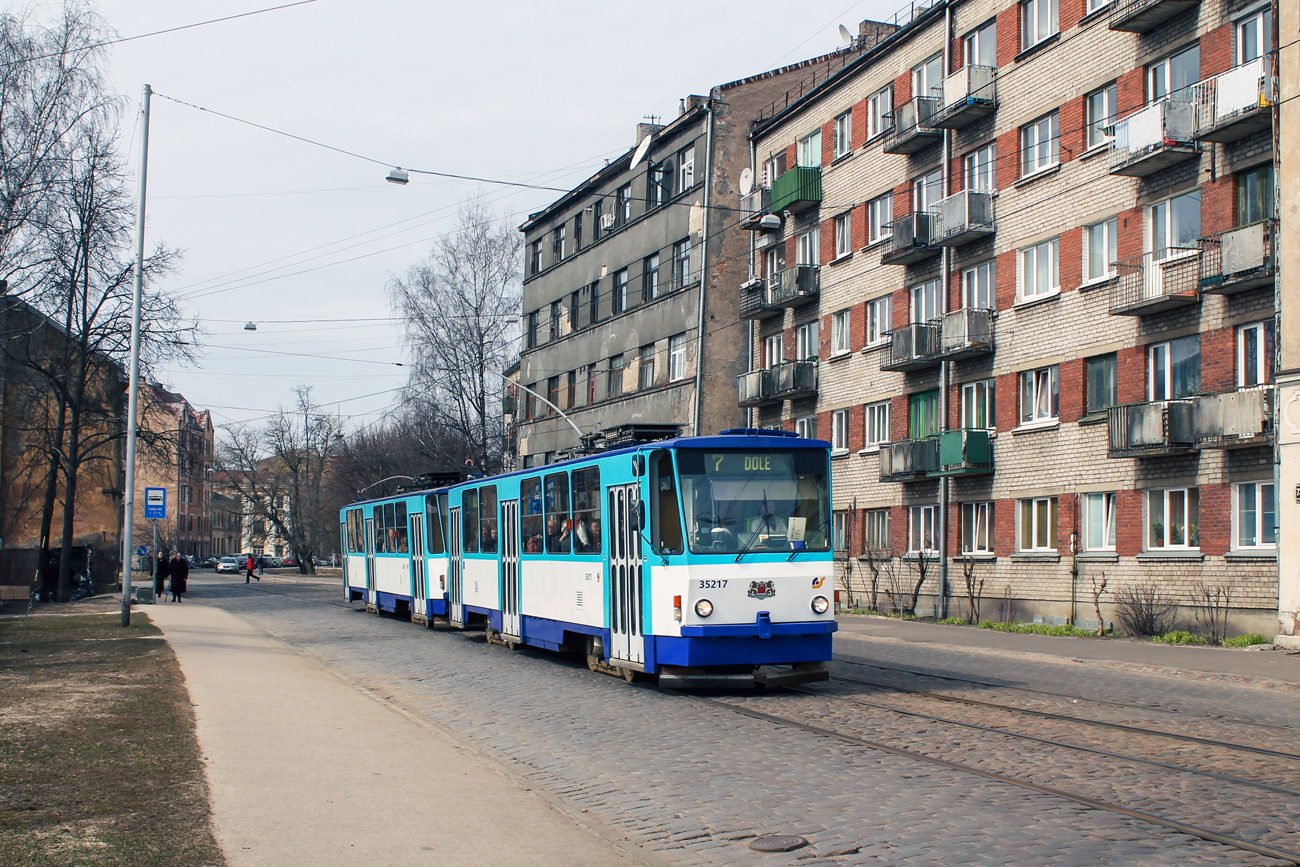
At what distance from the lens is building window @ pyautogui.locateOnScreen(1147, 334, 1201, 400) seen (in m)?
24.6

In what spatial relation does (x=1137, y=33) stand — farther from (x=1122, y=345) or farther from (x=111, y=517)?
(x=111, y=517)

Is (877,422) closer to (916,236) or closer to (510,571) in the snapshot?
(916,236)

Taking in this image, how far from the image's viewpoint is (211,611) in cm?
3303

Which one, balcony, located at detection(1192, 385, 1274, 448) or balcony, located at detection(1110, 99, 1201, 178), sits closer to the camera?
balcony, located at detection(1192, 385, 1274, 448)

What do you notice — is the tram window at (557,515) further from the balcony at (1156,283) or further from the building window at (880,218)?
the building window at (880,218)

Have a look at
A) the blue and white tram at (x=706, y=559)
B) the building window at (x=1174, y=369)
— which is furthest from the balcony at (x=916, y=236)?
the blue and white tram at (x=706, y=559)

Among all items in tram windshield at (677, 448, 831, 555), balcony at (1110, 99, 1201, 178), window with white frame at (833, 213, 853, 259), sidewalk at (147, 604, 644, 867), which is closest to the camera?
sidewalk at (147, 604, 644, 867)

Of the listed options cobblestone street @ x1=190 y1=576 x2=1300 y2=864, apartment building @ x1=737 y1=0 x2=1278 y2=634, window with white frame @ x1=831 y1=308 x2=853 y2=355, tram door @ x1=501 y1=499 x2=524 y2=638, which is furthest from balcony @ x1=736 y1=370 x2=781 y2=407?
cobblestone street @ x1=190 y1=576 x2=1300 y2=864

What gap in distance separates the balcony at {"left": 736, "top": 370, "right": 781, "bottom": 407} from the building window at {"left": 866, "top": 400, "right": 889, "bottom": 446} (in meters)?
4.28

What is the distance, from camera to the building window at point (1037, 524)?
28.9 meters

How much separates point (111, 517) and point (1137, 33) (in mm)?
51337

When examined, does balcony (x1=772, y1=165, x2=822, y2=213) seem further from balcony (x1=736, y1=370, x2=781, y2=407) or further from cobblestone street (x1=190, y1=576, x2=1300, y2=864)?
cobblestone street (x1=190, y1=576, x2=1300, y2=864)

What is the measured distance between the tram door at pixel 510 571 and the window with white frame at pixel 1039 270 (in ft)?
48.1

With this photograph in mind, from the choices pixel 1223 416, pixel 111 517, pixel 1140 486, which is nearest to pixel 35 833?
pixel 1223 416
